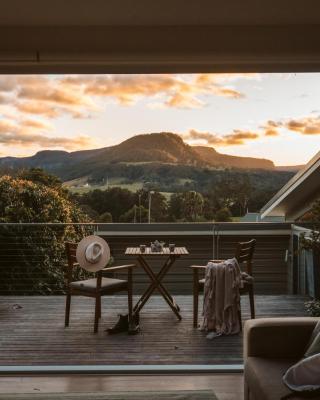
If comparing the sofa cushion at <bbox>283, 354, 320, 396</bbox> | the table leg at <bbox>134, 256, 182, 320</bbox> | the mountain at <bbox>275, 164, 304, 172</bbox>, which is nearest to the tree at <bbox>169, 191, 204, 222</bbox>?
the mountain at <bbox>275, 164, 304, 172</bbox>

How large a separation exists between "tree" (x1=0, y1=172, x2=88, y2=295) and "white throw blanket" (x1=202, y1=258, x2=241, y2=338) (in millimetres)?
2118

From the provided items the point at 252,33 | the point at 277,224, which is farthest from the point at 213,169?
the point at 252,33

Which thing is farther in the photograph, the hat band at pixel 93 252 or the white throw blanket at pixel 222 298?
the hat band at pixel 93 252

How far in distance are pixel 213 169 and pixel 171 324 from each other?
278 centimetres

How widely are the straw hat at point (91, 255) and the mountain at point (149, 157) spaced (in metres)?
2.24

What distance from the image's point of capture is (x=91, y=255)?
15.3 ft

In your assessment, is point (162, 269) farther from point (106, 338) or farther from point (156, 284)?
point (106, 338)

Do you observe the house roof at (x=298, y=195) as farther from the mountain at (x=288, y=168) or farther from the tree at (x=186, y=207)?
the tree at (x=186, y=207)

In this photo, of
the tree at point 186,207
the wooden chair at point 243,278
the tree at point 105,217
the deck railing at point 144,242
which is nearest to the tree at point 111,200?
the tree at point 105,217

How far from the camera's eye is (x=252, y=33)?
10.7ft

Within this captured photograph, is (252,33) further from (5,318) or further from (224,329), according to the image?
(5,318)

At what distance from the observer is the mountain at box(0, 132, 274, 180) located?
687 cm

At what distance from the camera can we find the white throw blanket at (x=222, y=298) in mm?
4477

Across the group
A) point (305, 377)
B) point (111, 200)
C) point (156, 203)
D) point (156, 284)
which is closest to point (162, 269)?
point (156, 284)
